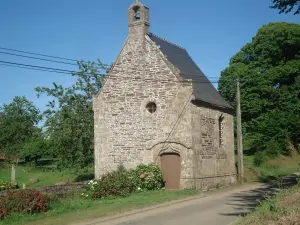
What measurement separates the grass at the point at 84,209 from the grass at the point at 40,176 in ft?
44.1

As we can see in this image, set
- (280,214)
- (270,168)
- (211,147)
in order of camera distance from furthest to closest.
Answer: (270,168) < (211,147) < (280,214)

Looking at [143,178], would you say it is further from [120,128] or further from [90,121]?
[90,121]

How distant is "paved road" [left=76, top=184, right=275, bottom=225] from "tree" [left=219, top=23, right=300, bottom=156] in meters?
19.4

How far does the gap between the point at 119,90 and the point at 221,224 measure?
12582 mm

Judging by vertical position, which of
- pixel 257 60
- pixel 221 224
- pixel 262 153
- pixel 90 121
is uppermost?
pixel 257 60

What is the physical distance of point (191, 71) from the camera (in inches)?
900

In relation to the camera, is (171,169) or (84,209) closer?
(84,209)

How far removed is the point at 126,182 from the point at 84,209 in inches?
185

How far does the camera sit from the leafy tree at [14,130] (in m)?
38.0

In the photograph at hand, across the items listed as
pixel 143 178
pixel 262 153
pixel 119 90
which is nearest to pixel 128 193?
pixel 143 178

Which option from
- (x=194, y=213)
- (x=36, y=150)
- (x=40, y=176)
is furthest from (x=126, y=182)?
(x=36, y=150)

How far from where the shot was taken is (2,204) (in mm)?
12203

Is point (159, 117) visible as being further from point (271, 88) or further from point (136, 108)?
point (271, 88)

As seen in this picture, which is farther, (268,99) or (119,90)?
(268,99)
